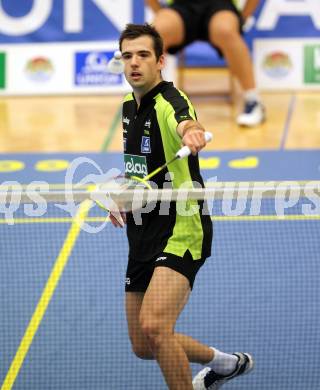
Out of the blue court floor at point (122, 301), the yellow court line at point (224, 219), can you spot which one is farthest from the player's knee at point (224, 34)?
the yellow court line at point (224, 219)

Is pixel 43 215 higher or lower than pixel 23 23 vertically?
lower

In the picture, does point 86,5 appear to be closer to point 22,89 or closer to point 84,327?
point 22,89

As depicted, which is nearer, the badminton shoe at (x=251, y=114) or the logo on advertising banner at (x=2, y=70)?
the badminton shoe at (x=251, y=114)

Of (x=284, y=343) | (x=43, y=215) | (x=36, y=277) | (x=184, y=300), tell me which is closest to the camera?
(x=184, y=300)

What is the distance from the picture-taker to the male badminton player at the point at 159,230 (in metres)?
4.98

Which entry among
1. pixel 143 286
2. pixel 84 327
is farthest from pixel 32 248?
pixel 143 286

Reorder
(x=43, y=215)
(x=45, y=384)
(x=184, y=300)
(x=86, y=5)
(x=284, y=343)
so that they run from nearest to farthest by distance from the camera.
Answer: (x=184, y=300)
(x=45, y=384)
(x=284, y=343)
(x=43, y=215)
(x=86, y=5)

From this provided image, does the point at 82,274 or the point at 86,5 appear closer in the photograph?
the point at 82,274

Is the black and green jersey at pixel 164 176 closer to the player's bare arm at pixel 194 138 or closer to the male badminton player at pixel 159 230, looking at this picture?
the male badminton player at pixel 159 230

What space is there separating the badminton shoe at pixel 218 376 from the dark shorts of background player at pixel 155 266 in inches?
32.7

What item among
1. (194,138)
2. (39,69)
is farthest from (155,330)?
(39,69)

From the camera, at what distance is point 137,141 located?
17.5 ft

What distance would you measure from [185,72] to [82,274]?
557 cm

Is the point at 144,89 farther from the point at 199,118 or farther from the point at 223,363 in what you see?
the point at 199,118
